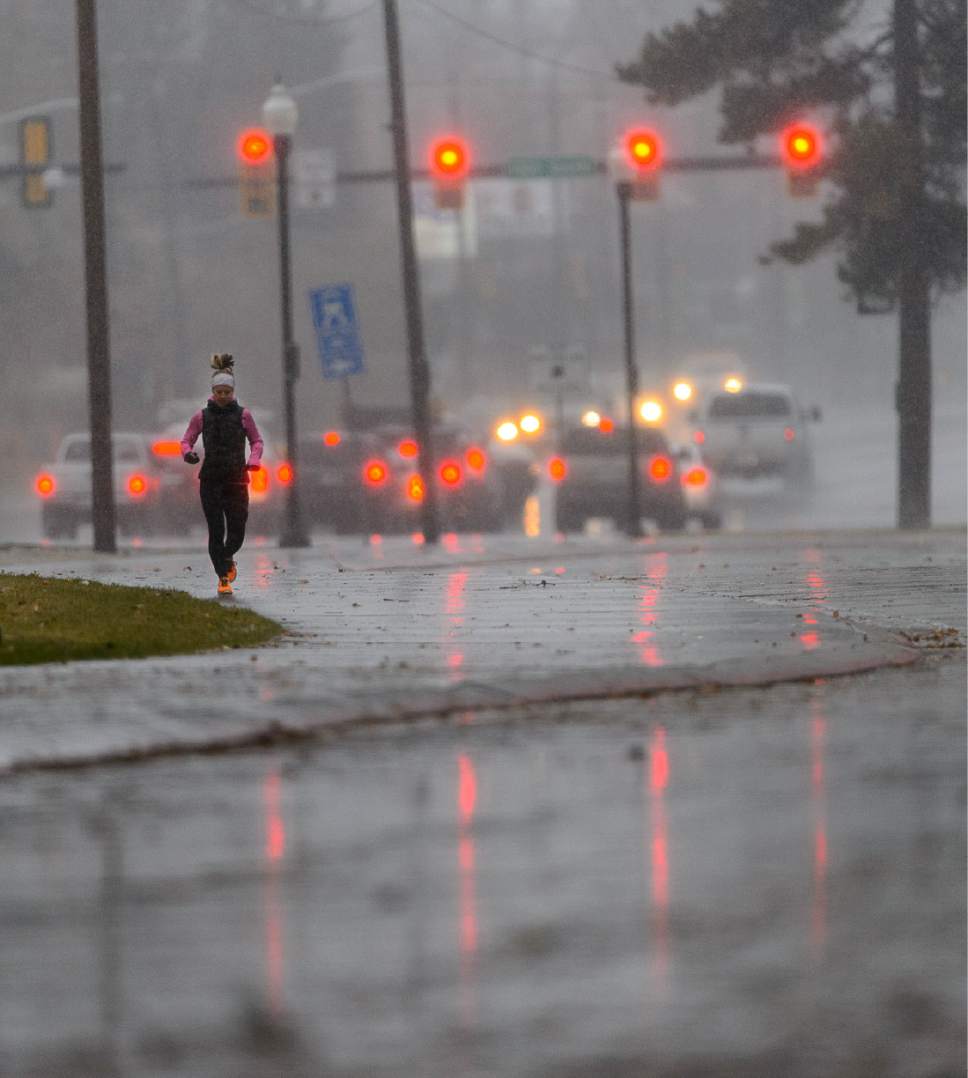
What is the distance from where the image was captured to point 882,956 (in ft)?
23.8

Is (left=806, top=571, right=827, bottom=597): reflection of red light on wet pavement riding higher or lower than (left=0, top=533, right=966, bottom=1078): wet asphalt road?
higher

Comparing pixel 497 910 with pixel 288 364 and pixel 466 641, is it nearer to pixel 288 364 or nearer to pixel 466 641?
pixel 466 641

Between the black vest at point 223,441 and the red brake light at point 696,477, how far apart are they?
22309 mm

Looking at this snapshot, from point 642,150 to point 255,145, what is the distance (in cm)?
528

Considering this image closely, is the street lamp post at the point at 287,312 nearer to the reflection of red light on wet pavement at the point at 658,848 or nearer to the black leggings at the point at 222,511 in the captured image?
the black leggings at the point at 222,511

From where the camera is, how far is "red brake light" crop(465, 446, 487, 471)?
143 feet

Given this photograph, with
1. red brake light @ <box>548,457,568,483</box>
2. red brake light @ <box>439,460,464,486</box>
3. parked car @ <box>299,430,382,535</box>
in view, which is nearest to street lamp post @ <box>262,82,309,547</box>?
red brake light @ <box>548,457,568,483</box>

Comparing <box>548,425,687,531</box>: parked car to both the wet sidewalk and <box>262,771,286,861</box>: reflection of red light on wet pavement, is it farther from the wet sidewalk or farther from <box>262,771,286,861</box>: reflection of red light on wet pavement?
<box>262,771,286,861</box>: reflection of red light on wet pavement

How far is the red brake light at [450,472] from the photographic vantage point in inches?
1698

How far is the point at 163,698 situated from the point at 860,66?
106 feet

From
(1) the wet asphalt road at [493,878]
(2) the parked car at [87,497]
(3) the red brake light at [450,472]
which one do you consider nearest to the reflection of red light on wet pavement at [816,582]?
(1) the wet asphalt road at [493,878]

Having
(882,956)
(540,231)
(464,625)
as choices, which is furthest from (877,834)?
(540,231)

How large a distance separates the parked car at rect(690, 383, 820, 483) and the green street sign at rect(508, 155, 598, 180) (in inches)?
395

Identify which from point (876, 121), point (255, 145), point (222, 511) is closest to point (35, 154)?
point (255, 145)
